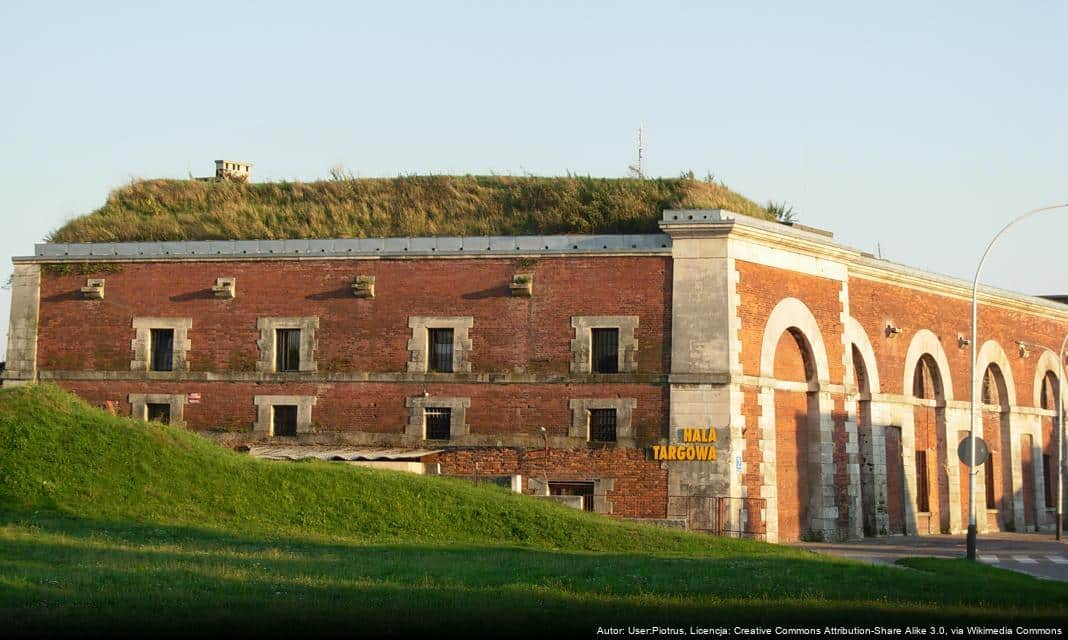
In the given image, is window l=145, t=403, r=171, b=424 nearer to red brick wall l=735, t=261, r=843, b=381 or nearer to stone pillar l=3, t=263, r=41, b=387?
stone pillar l=3, t=263, r=41, b=387

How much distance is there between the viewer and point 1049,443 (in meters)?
52.0

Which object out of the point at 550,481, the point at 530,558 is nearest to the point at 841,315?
the point at 550,481

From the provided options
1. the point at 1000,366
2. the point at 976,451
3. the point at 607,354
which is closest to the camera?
the point at 976,451

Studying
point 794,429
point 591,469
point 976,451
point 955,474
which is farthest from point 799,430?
point 955,474

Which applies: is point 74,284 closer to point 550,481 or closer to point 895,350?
point 550,481

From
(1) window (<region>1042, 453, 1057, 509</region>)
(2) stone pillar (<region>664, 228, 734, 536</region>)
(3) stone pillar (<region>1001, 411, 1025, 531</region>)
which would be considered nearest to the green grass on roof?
(2) stone pillar (<region>664, 228, 734, 536</region>)

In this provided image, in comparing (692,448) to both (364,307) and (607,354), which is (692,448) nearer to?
(607,354)

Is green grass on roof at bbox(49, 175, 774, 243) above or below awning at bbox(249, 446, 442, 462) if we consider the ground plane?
above

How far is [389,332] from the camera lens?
37.2 m

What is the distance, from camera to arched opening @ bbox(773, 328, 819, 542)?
3709 centimetres

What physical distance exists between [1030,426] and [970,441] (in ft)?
67.7

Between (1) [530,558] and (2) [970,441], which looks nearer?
(1) [530,558]

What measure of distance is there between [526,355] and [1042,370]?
23237 millimetres

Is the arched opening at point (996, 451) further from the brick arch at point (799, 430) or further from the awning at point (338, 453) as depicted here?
the awning at point (338, 453)
